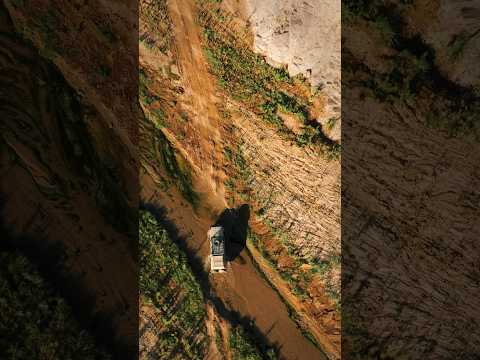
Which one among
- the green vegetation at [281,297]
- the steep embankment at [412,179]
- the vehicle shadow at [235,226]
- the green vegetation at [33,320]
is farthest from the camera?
the vehicle shadow at [235,226]

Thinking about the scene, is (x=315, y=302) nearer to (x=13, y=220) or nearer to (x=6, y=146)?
(x=13, y=220)

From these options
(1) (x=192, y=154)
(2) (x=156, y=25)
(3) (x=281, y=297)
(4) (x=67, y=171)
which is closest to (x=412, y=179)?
(3) (x=281, y=297)

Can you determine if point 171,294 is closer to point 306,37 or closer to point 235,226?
point 235,226

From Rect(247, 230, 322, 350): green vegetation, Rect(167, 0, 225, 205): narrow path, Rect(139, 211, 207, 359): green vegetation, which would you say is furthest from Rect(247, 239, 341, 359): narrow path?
Rect(167, 0, 225, 205): narrow path

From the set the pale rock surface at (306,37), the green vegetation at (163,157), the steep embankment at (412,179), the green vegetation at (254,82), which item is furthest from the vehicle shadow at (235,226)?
the pale rock surface at (306,37)

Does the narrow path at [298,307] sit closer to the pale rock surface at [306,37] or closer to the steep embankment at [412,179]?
the steep embankment at [412,179]

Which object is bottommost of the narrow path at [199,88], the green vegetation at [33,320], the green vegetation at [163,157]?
the green vegetation at [33,320]

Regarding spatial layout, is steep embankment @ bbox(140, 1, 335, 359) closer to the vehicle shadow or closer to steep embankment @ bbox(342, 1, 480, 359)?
the vehicle shadow
